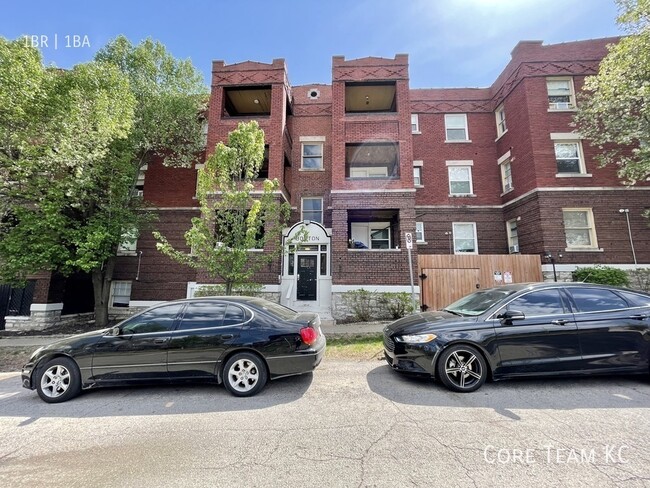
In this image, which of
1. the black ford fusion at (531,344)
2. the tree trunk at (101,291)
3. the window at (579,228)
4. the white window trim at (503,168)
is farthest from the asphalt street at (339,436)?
the white window trim at (503,168)

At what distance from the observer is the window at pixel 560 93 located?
13.0 meters

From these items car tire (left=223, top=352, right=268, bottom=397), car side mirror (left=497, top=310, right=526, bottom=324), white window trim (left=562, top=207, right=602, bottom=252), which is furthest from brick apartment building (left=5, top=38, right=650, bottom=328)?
car tire (left=223, top=352, right=268, bottom=397)

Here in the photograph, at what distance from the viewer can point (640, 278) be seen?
11.2m

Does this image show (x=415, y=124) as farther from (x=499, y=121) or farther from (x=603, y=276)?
(x=603, y=276)

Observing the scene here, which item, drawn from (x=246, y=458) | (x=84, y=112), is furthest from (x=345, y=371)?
(x=84, y=112)

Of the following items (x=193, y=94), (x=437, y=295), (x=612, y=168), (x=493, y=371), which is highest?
(x=193, y=94)

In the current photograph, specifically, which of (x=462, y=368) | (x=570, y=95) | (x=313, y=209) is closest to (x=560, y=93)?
(x=570, y=95)

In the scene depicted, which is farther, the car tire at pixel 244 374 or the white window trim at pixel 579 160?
the white window trim at pixel 579 160

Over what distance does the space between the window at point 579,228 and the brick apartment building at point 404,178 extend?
4 centimetres

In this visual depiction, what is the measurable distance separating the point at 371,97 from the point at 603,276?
12.4 meters

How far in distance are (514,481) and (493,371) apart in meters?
2.35

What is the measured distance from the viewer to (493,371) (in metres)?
4.58

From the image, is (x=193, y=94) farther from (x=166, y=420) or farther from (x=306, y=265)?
(x=166, y=420)

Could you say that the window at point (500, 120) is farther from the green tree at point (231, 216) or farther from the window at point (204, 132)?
the window at point (204, 132)
